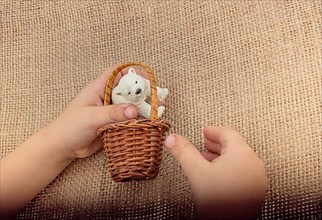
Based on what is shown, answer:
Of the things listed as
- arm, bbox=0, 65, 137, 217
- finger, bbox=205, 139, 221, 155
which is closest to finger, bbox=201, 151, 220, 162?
finger, bbox=205, 139, 221, 155

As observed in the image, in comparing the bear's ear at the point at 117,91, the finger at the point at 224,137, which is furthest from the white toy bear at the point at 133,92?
the finger at the point at 224,137

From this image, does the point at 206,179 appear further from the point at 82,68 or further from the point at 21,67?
the point at 21,67

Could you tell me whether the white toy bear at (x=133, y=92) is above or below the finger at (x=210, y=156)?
above

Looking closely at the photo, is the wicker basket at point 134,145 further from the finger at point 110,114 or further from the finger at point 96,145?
the finger at point 96,145

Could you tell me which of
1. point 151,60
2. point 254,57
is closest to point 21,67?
point 151,60

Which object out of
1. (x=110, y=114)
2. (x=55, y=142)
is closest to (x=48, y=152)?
(x=55, y=142)

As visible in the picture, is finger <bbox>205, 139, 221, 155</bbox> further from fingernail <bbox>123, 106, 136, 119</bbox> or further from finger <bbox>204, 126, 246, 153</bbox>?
fingernail <bbox>123, 106, 136, 119</bbox>
